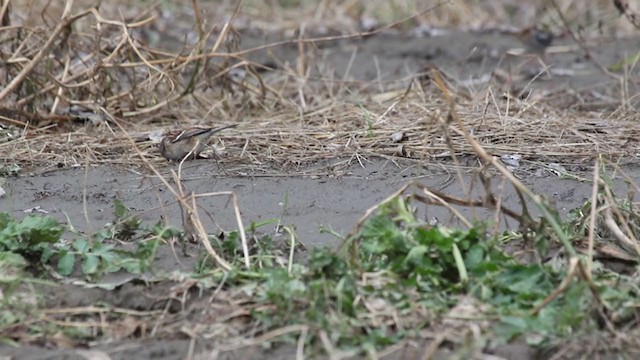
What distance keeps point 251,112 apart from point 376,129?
112 centimetres

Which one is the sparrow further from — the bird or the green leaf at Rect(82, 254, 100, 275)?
the bird

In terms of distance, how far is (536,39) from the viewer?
906cm

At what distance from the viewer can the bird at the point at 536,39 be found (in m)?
8.91

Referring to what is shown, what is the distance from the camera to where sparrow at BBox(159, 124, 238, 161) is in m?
5.59

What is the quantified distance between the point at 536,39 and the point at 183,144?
4.35 m

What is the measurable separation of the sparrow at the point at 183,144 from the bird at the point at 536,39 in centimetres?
391

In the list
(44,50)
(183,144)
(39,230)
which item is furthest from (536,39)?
(39,230)

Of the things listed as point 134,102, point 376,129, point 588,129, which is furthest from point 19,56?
point 588,129

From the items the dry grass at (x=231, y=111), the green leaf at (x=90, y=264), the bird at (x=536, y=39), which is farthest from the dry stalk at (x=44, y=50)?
the bird at (x=536, y=39)

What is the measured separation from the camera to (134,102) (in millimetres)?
6531

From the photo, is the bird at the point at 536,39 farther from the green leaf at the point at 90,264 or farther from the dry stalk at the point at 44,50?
the green leaf at the point at 90,264

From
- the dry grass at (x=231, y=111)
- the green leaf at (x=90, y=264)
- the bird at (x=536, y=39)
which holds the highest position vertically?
the green leaf at (x=90, y=264)

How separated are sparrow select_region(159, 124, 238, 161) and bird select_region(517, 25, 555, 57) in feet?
12.8

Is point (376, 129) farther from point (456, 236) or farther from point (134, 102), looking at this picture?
point (456, 236)
